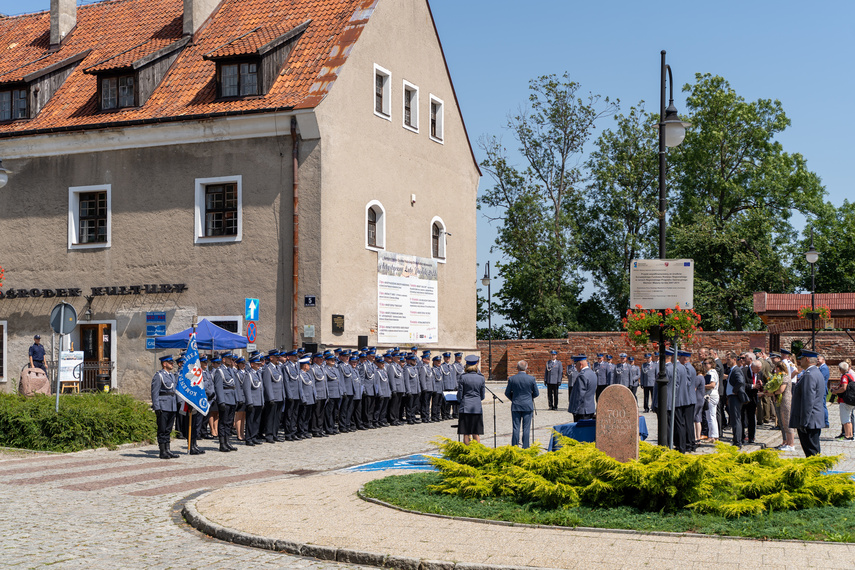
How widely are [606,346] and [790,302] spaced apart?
10450 millimetres

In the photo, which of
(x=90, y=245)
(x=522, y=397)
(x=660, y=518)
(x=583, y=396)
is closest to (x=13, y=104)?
(x=90, y=245)

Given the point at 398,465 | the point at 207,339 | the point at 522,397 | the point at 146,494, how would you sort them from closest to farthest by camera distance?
the point at 146,494 → the point at 398,465 → the point at 522,397 → the point at 207,339

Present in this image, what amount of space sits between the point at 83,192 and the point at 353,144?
8153 millimetres

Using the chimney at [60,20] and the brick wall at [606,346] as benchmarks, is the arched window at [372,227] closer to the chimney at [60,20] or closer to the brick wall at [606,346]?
the chimney at [60,20]

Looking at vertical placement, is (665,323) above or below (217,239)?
below

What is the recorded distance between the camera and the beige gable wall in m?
25.6

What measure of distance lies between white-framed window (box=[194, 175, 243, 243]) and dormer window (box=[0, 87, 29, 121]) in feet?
24.0

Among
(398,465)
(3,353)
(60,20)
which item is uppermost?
(60,20)

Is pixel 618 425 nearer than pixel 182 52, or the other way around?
pixel 618 425

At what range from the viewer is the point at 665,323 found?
47.8ft

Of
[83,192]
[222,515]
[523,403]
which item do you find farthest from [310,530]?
[83,192]

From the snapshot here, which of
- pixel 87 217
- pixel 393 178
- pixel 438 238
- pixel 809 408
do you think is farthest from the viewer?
pixel 438 238

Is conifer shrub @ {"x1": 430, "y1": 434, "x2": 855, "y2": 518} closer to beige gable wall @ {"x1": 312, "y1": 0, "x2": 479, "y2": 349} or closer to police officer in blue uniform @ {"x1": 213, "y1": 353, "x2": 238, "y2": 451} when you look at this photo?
police officer in blue uniform @ {"x1": 213, "y1": 353, "x2": 238, "y2": 451}

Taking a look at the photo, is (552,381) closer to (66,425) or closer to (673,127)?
(673,127)
